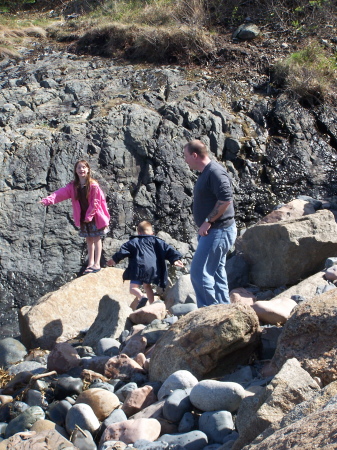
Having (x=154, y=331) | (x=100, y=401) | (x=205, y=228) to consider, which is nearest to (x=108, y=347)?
(x=154, y=331)

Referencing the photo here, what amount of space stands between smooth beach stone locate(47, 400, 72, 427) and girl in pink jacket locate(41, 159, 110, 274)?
10.4 ft

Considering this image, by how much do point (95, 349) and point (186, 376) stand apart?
1836mm

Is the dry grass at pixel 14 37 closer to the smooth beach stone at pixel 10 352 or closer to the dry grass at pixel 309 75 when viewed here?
the dry grass at pixel 309 75

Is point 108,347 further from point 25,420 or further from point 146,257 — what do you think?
point 25,420

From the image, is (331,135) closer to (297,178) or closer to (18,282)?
(297,178)

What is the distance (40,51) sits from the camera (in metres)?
12.2

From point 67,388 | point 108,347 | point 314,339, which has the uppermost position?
point 314,339

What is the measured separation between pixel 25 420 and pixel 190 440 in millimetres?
1403

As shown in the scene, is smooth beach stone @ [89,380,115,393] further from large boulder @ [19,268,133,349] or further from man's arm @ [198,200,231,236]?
man's arm @ [198,200,231,236]

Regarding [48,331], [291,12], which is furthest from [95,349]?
[291,12]

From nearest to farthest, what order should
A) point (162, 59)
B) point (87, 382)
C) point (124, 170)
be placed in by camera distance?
point (87, 382)
point (124, 170)
point (162, 59)

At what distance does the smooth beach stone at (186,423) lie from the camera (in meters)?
3.48

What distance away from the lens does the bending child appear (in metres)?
6.29

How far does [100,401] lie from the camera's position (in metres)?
3.98
